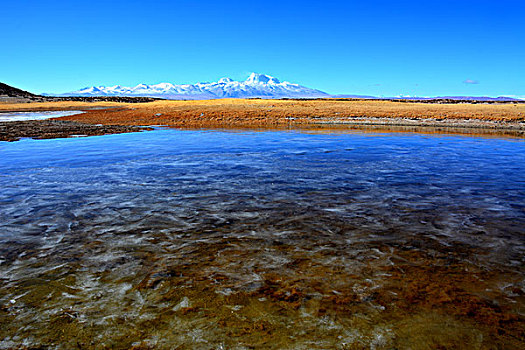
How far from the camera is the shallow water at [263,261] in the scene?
3908 millimetres

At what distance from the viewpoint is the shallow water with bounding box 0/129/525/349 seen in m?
3.91

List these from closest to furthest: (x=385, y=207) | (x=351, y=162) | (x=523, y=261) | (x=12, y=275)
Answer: (x=12, y=275) < (x=523, y=261) < (x=385, y=207) < (x=351, y=162)

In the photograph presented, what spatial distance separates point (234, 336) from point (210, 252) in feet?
7.37

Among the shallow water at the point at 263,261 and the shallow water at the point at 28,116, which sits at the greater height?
the shallow water at the point at 28,116

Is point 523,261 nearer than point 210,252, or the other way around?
point 523,261

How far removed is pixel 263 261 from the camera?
5578mm

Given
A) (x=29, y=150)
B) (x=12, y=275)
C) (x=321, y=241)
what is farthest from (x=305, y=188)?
(x=29, y=150)

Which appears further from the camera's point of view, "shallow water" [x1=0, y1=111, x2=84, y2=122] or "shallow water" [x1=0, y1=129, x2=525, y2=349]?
"shallow water" [x1=0, y1=111, x2=84, y2=122]

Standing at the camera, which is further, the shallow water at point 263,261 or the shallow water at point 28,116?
the shallow water at point 28,116

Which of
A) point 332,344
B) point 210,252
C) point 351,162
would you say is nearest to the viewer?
point 332,344

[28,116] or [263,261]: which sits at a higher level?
[28,116]

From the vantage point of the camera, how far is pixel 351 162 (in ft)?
48.9

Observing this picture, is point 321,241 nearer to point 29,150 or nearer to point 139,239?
point 139,239

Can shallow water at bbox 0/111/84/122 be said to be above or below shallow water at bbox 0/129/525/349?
above
